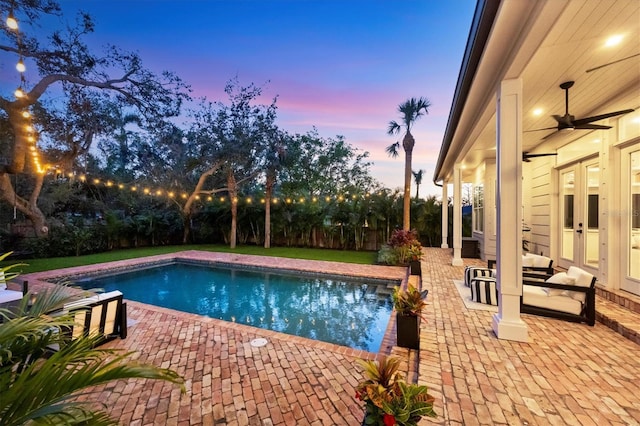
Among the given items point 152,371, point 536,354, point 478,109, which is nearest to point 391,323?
point 536,354

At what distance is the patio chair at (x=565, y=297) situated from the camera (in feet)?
12.3

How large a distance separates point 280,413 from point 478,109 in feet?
15.5

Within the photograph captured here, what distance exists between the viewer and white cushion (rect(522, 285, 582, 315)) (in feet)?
12.9

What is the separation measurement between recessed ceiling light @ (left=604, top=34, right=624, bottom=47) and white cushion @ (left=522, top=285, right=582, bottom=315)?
3.20 metres

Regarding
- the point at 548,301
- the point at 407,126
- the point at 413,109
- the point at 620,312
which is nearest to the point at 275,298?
the point at 548,301

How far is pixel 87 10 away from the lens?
8352 millimetres

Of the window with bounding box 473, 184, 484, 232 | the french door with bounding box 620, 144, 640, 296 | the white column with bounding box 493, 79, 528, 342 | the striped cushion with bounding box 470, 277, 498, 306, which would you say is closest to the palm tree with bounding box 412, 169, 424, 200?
the window with bounding box 473, 184, 484, 232

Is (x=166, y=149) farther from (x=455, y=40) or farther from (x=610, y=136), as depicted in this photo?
(x=610, y=136)

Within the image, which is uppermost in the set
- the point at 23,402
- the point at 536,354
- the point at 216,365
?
the point at 23,402

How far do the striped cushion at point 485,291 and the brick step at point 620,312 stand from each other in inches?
49.4

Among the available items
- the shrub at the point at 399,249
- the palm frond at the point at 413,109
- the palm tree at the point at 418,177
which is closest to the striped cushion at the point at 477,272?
the shrub at the point at 399,249

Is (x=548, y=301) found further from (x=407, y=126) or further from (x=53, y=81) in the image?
(x=53, y=81)

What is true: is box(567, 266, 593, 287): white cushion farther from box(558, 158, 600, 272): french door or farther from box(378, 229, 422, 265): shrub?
box(378, 229, 422, 265): shrub

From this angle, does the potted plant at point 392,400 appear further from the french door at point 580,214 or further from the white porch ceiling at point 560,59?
the french door at point 580,214
